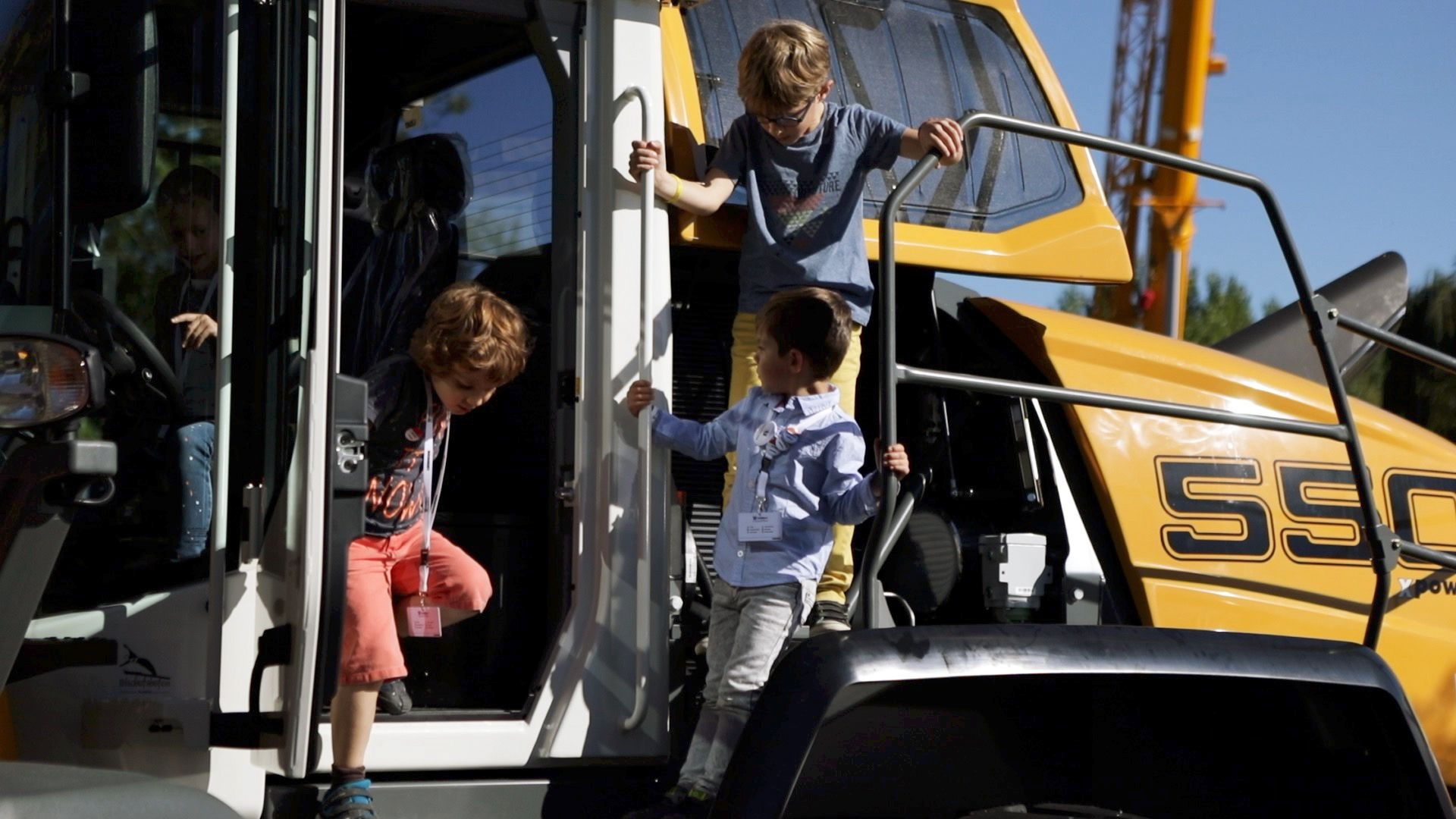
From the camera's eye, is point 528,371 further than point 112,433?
Yes

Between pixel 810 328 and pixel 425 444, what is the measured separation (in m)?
0.82

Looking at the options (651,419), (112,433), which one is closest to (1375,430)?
(651,419)

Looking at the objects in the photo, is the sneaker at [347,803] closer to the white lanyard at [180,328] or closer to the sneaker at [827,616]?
the white lanyard at [180,328]

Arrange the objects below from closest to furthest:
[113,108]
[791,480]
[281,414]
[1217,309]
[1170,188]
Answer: [113,108] < [281,414] < [791,480] < [1170,188] < [1217,309]

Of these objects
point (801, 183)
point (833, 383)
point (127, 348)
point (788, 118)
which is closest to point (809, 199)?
point (801, 183)

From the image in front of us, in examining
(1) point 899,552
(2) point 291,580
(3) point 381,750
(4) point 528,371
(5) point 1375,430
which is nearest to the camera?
(2) point 291,580

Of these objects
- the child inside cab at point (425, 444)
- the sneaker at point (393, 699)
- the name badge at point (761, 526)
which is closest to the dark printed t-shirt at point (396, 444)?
the child inside cab at point (425, 444)

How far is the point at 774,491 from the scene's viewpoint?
322 centimetres

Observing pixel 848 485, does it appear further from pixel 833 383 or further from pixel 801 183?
pixel 801 183

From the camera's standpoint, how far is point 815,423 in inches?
128

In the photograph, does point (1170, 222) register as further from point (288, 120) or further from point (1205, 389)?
point (288, 120)

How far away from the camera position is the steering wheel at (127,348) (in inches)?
104

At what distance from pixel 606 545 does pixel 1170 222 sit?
12853mm

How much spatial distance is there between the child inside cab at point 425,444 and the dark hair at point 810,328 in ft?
1.75
